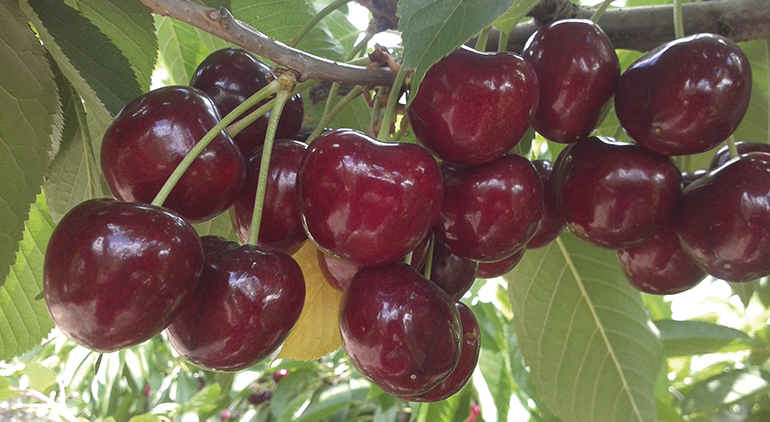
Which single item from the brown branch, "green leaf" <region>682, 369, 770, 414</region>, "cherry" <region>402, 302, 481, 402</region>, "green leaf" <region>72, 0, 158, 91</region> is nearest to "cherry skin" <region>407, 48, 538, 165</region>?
the brown branch

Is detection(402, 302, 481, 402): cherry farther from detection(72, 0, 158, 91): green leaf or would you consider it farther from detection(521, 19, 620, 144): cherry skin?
detection(72, 0, 158, 91): green leaf

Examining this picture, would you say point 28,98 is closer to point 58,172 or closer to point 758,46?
point 58,172

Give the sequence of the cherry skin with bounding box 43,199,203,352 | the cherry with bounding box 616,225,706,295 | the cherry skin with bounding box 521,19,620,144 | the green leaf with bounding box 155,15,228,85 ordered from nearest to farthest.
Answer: the cherry skin with bounding box 43,199,203,352
the cherry skin with bounding box 521,19,620,144
the cherry with bounding box 616,225,706,295
the green leaf with bounding box 155,15,228,85

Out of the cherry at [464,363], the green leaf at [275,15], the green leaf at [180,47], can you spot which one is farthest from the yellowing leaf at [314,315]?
the green leaf at [180,47]

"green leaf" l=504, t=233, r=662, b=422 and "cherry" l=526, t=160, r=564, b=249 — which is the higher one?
"cherry" l=526, t=160, r=564, b=249

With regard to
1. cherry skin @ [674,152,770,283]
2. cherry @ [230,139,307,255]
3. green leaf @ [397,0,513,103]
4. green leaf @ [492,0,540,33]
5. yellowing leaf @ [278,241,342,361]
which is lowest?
yellowing leaf @ [278,241,342,361]

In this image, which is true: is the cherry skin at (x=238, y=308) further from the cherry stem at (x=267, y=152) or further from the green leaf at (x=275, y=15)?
the green leaf at (x=275, y=15)

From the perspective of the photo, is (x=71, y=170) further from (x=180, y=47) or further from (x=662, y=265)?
(x=662, y=265)
